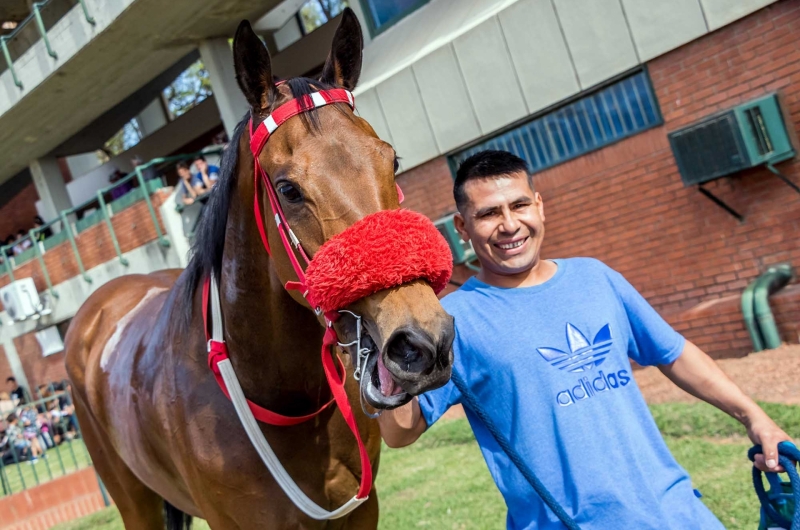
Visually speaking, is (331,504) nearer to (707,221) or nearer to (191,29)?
(707,221)

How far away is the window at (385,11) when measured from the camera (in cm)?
1023

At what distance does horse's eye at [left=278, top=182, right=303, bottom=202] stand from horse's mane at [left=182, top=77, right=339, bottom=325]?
1.17 feet

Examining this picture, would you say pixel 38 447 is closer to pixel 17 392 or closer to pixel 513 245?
pixel 17 392

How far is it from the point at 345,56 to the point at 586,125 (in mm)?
6280

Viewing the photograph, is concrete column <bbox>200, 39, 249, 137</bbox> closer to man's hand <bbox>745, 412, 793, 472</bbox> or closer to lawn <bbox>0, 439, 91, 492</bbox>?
lawn <bbox>0, 439, 91, 492</bbox>

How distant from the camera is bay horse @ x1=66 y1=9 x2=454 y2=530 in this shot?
1.84 m

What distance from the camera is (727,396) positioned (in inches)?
91.4

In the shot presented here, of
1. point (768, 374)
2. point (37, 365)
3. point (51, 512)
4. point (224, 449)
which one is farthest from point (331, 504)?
point (37, 365)

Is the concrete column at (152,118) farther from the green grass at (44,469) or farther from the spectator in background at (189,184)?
the green grass at (44,469)

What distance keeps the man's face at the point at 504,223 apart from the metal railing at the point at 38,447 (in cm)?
826

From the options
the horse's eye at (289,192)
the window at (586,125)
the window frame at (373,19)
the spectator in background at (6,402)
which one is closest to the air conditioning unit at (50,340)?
the spectator in background at (6,402)

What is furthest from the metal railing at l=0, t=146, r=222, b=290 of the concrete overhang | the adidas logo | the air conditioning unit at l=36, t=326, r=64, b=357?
the adidas logo

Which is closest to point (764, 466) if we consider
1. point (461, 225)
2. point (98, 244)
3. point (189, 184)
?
point (461, 225)

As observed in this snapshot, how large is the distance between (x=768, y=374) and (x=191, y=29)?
1065 cm
